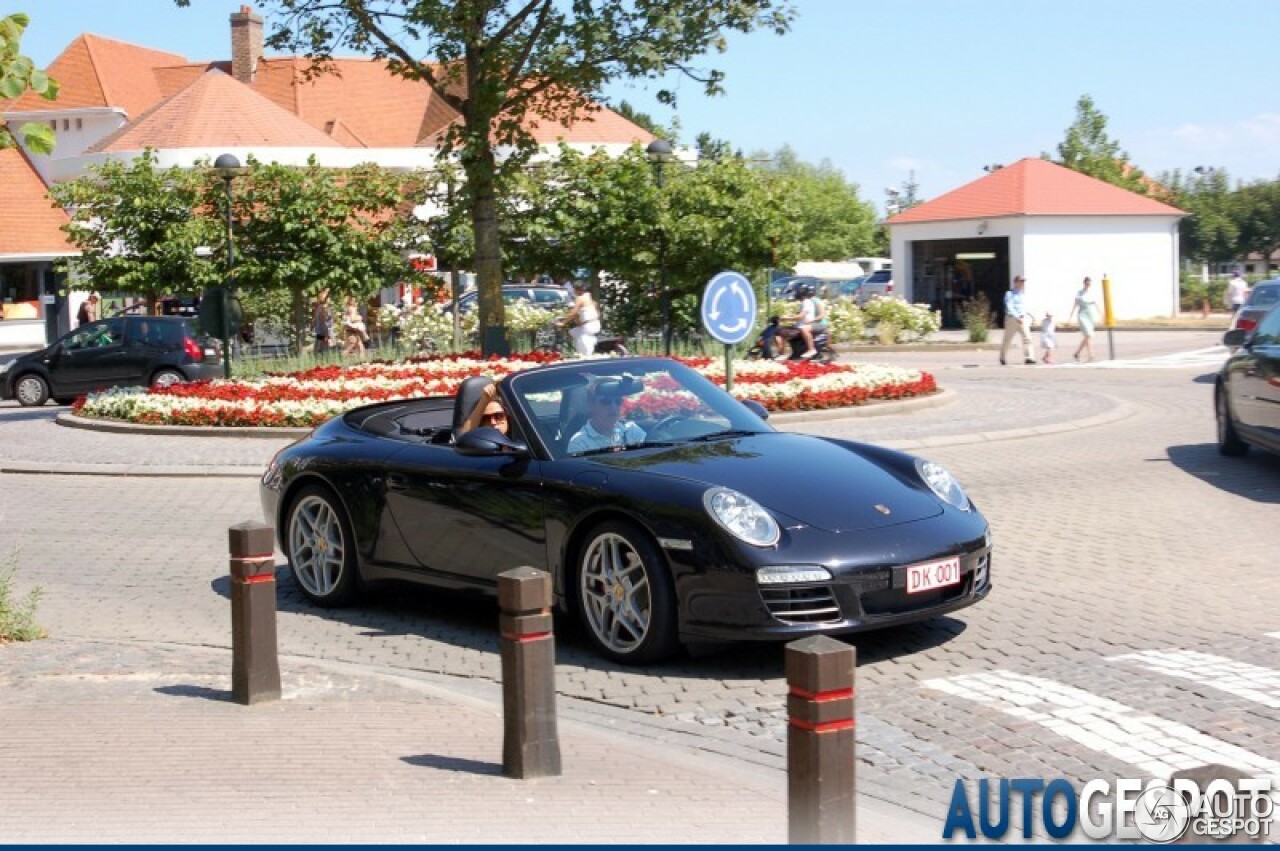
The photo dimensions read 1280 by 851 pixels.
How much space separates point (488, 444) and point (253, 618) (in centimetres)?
177

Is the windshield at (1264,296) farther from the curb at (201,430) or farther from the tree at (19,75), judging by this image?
the tree at (19,75)

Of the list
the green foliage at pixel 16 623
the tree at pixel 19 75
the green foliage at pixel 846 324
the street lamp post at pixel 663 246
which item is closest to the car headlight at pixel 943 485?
the tree at pixel 19 75

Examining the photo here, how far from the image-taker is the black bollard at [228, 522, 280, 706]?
736 centimetres

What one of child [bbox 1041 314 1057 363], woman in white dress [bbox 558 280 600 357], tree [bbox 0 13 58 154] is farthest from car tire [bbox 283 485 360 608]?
child [bbox 1041 314 1057 363]

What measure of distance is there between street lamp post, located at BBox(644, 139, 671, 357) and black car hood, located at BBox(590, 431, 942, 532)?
19864 millimetres

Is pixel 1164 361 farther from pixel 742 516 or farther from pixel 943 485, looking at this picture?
pixel 742 516

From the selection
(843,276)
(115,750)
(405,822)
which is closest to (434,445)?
(115,750)

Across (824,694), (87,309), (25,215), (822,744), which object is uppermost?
(25,215)

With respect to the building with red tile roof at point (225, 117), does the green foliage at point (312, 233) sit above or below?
below

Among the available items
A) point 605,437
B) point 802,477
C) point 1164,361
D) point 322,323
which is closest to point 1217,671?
point 802,477

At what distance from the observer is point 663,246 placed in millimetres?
29344

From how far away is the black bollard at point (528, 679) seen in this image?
236 inches

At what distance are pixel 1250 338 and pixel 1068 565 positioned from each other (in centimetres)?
548

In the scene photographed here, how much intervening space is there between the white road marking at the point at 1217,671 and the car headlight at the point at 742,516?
5.70 ft
